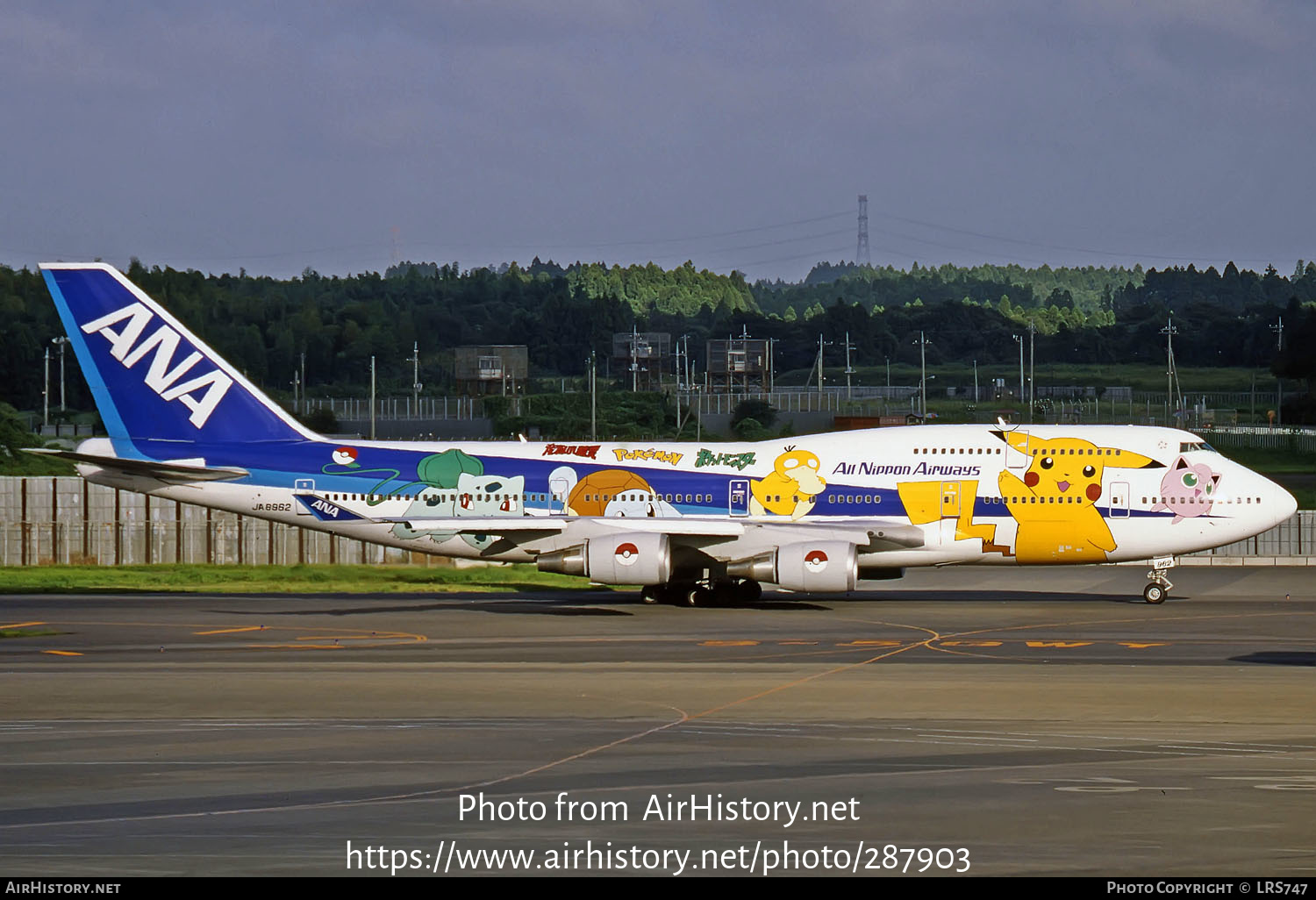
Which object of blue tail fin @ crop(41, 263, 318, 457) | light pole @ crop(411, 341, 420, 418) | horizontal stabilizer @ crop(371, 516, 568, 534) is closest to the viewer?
horizontal stabilizer @ crop(371, 516, 568, 534)

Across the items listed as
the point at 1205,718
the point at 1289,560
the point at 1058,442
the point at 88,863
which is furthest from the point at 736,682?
the point at 1289,560

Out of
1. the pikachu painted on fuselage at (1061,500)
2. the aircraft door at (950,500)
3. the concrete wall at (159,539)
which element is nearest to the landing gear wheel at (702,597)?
the aircraft door at (950,500)

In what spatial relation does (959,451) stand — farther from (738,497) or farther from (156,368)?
(156,368)

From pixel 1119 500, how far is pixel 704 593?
11067mm

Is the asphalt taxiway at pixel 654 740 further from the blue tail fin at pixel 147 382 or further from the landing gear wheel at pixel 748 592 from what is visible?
the blue tail fin at pixel 147 382

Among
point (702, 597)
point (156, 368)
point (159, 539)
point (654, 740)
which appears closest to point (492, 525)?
point (702, 597)

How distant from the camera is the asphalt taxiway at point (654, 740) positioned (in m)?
14.1

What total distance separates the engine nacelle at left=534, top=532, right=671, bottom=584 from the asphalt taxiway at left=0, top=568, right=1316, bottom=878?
1363 millimetres

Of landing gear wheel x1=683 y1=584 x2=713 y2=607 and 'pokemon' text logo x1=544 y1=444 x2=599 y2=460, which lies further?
'pokemon' text logo x1=544 y1=444 x2=599 y2=460

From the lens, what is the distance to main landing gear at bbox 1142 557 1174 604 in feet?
133

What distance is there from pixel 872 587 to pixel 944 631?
1272 cm

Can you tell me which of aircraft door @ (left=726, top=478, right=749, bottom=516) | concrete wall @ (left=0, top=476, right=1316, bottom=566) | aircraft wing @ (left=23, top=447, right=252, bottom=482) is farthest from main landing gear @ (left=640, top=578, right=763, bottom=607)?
concrete wall @ (left=0, top=476, right=1316, bottom=566)

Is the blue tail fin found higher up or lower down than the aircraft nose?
higher up

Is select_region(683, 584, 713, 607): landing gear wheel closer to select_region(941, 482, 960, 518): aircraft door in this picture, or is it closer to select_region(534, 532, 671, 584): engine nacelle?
select_region(534, 532, 671, 584): engine nacelle
